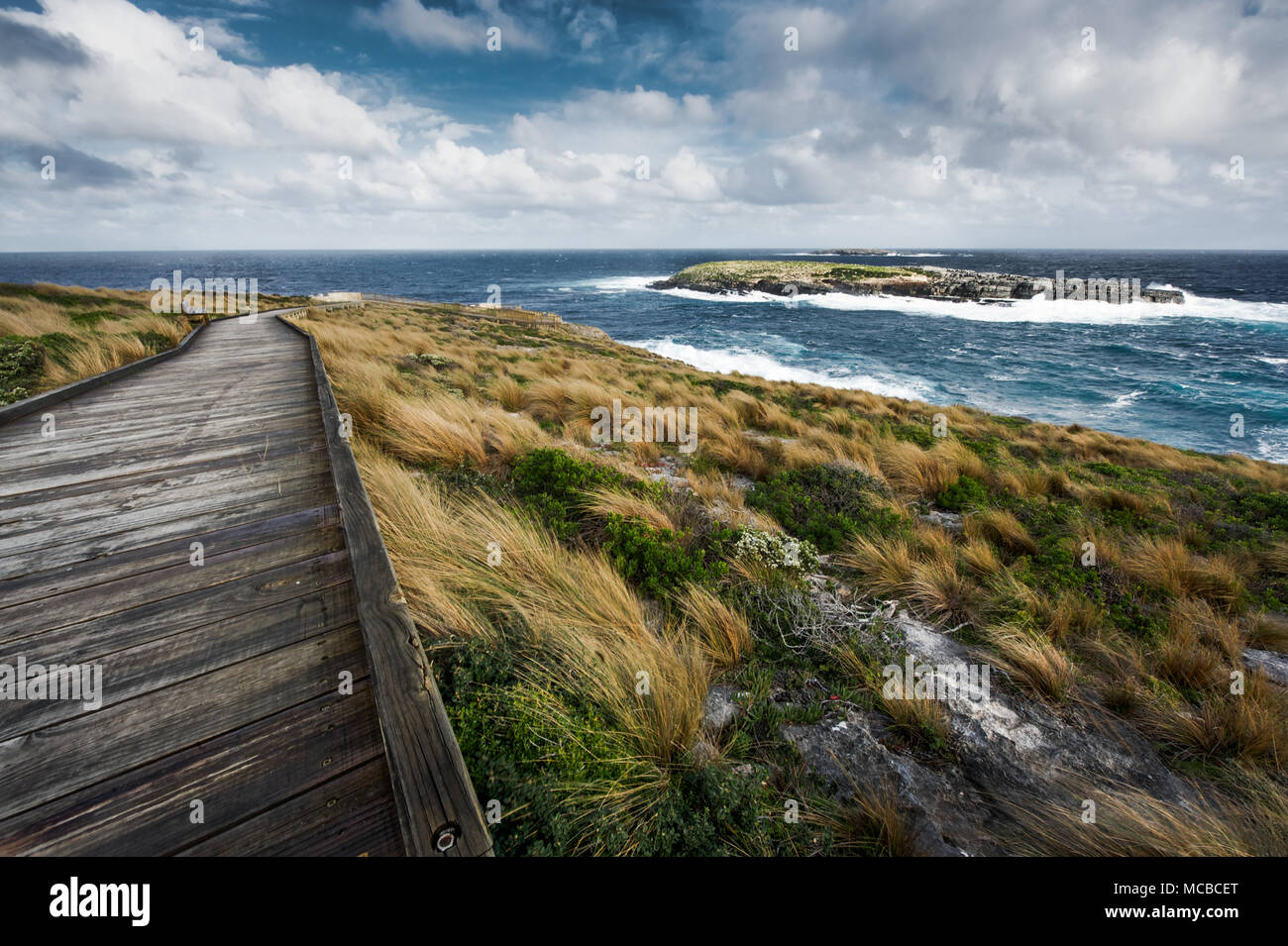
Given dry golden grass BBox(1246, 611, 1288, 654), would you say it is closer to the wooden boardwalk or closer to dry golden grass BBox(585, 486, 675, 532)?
dry golden grass BBox(585, 486, 675, 532)

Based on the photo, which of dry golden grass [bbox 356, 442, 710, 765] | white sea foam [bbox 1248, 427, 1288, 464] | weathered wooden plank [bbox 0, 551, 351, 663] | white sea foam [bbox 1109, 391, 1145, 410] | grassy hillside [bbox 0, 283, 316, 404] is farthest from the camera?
white sea foam [bbox 1109, 391, 1145, 410]

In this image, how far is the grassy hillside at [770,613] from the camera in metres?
2.09

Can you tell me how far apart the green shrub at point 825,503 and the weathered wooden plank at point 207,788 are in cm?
419

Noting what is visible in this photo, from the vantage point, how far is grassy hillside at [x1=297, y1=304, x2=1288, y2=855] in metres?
2.09

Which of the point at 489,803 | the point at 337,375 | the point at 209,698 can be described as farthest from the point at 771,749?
the point at 337,375

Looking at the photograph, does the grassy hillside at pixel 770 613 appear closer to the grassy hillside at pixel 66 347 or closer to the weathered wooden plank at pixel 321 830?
the weathered wooden plank at pixel 321 830

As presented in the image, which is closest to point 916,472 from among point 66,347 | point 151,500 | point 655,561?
point 655,561

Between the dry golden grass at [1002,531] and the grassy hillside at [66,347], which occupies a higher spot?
the grassy hillside at [66,347]

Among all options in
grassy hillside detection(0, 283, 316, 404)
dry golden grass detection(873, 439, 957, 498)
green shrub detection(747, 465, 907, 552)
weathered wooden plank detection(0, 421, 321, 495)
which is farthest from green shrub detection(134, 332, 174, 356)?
dry golden grass detection(873, 439, 957, 498)

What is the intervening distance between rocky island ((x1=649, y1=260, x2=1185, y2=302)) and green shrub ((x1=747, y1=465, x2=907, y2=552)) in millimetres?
62016

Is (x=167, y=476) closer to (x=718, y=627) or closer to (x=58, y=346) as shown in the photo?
(x=718, y=627)

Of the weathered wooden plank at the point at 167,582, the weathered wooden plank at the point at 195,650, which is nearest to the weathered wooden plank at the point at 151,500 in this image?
the weathered wooden plank at the point at 167,582

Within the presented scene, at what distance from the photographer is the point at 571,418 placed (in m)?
8.20
